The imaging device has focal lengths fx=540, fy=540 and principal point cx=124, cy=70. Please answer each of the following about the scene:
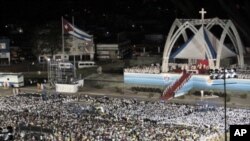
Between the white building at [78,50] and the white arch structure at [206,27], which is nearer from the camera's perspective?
the white arch structure at [206,27]

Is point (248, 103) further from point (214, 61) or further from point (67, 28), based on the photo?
point (67, 28)

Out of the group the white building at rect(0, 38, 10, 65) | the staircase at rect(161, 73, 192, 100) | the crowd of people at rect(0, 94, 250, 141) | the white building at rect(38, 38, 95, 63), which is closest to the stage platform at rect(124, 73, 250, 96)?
the staircase at rect(161, 73, 192, 100)

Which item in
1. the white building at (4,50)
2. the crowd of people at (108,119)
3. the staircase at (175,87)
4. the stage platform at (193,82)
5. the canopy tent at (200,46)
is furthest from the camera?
the white building at (4,50)

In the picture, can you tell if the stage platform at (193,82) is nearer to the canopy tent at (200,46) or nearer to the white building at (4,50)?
the canopy tent at (200,46)

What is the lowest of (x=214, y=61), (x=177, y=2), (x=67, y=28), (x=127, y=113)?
(x=127, y=113)

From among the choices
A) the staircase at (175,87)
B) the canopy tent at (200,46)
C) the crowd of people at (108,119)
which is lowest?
the crowd of people at (108,119)

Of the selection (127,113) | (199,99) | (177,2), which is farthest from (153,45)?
(127,113)

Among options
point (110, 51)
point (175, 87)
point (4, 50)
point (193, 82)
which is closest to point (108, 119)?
point (175, 87)

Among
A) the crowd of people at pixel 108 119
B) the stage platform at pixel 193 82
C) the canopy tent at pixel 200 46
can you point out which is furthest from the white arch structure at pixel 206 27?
the crowd of people at pixel 108 119
